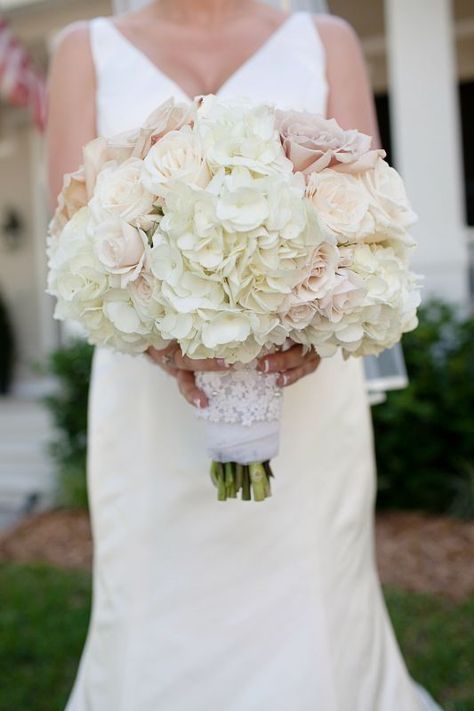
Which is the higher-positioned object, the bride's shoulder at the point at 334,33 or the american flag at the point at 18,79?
the american flag at the point at 18,79

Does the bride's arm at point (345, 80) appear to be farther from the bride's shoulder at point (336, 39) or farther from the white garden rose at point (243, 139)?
the white garden rose at point (243, 139)

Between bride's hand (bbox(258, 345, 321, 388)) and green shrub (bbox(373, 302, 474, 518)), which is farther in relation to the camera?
green shrub (bbox(373, 302, 474, 518))

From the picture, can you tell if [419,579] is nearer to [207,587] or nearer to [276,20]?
[207,587]

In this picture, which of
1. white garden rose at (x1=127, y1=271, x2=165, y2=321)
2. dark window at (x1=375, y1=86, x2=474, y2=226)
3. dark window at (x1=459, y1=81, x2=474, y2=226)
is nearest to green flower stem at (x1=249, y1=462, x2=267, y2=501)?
white garden rose at (x1=127, y1=271, x2=165, y2=321)

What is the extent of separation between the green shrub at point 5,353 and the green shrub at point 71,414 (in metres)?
3.92

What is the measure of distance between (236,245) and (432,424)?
3.87 m

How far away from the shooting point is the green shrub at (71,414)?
17.9ft

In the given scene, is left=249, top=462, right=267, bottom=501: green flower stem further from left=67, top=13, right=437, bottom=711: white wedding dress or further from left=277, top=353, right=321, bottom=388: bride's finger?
left=67, top=13, right=437, bottom=711: white wedding dress

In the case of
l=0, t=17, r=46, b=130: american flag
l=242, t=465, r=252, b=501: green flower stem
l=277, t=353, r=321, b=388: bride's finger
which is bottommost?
l=242, t=465, r=252, b=501: green flower stem

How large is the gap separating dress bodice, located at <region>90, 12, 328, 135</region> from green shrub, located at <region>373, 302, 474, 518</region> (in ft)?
9.82

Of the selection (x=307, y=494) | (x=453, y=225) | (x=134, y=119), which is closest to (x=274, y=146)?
(x=134, y=119)

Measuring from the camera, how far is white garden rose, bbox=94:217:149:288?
1337mm

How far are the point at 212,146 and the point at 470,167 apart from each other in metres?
7.02

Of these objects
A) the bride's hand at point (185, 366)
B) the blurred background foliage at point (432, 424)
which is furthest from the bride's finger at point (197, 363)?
the blurred background foliage at point (432, 424)
